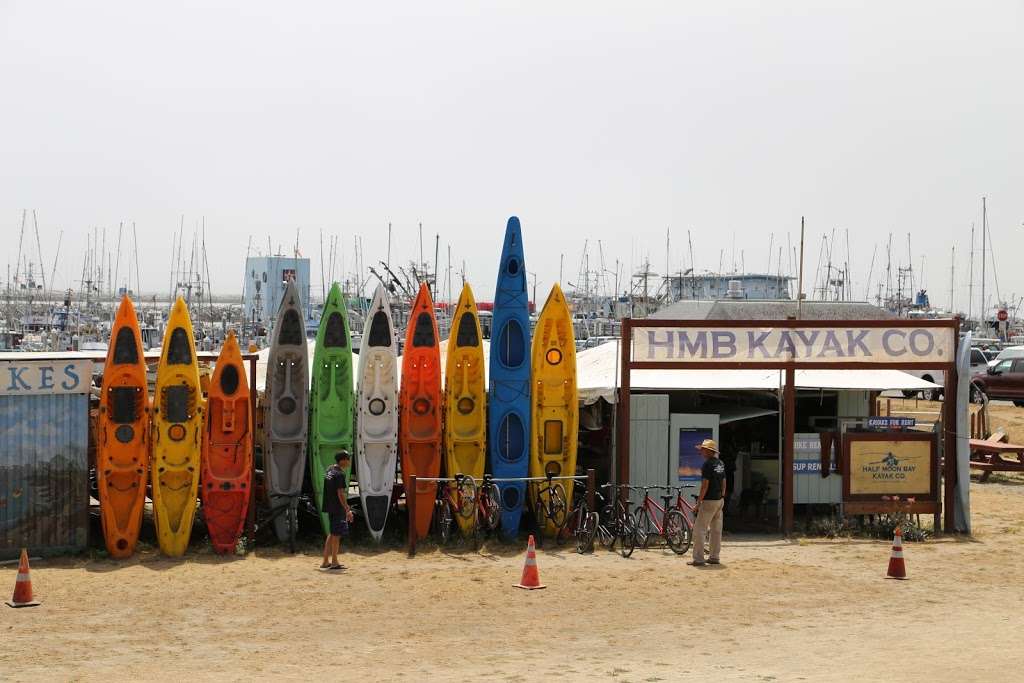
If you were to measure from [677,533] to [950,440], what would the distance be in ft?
14.6

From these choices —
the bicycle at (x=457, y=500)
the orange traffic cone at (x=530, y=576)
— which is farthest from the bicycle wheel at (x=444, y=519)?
the orange traffic cone at (x=530, y=576)

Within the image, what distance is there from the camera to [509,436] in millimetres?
16906

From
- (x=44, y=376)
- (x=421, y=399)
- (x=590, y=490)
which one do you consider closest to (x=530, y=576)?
(x=590, y=490)

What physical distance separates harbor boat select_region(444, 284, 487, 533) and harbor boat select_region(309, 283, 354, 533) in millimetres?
1400

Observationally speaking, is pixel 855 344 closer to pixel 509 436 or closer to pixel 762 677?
pixel 509 436

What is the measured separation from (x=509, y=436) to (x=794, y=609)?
5.34 m

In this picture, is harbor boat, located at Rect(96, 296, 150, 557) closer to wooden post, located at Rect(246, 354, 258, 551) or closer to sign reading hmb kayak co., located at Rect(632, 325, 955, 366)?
wooden post, located at Rect(246, 354, 258, 551)

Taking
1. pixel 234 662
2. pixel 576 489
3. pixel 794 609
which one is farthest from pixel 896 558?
pixel 234 662

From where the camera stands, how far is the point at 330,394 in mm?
16891

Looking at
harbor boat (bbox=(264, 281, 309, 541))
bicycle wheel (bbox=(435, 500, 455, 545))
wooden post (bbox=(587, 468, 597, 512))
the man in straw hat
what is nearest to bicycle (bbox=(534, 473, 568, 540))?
wooden post (bbox=(587, 468, 597, 512))

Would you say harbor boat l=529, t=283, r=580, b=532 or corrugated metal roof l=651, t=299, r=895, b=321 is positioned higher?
corrugated metal roof l=651, t=299, r=895, b=321

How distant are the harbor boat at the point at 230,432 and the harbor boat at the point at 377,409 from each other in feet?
5.10

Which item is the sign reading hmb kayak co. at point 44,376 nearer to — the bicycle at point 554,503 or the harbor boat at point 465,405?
the harbor boat at point 465,405

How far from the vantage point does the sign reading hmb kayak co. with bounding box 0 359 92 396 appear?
591 inches
